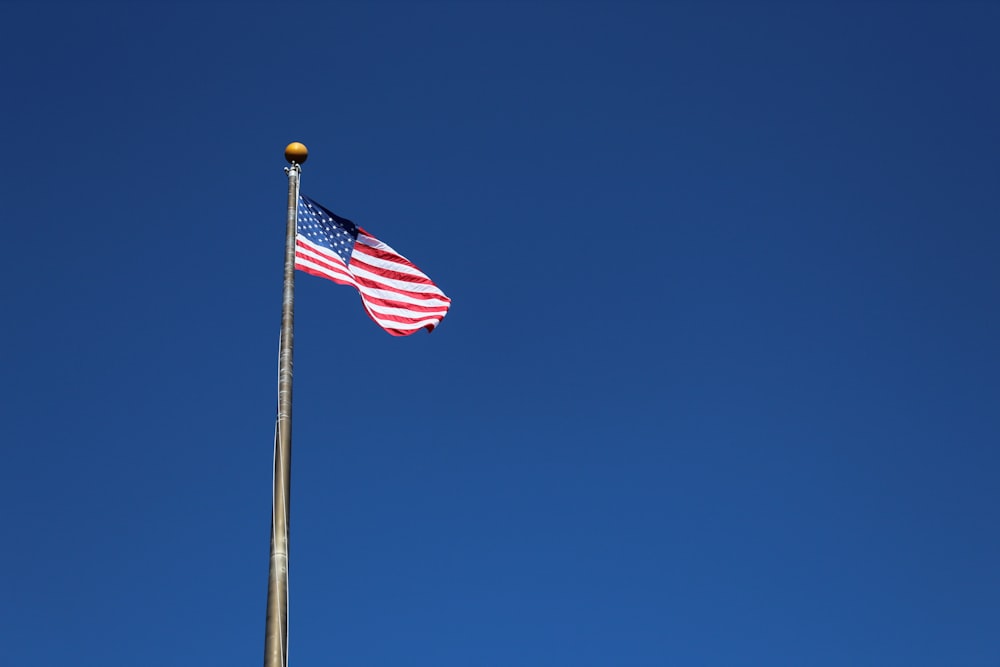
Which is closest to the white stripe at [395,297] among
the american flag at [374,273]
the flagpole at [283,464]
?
the american flag at [374,273]

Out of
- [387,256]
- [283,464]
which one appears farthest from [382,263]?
[283,464]

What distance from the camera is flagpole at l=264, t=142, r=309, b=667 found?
17938mm

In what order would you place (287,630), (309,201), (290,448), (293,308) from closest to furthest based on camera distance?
1. (287,630)
2. (290,448)
3. (293,308)
4. (309,201)

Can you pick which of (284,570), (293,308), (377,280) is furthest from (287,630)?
(377,280)

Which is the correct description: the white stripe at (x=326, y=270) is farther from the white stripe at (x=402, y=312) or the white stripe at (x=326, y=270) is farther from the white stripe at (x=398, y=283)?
the white stripe at (x=402, y=312)

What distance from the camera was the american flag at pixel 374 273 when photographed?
2494 cm

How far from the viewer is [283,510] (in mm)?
18922

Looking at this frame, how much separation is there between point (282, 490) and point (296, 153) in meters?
6.50

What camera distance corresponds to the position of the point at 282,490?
1920 centimetres

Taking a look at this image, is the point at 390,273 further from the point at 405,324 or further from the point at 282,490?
the point at 282,490

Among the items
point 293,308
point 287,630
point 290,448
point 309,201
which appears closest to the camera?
point 287,630

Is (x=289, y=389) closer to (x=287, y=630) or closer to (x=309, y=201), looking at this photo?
(x=287, y=630)

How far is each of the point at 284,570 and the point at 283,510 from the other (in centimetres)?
88

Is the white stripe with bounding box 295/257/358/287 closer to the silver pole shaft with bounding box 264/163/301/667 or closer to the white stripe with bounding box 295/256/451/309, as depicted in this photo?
the white stripe with bounding box 295/256/451/309
